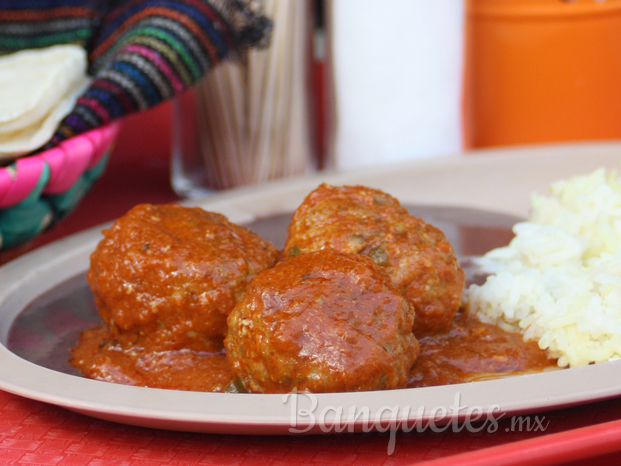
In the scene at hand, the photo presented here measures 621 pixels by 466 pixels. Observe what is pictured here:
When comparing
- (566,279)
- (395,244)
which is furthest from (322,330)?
(566,279)

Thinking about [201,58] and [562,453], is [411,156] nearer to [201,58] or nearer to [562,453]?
[201,58]

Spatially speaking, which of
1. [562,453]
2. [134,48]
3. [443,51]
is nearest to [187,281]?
[562,453]

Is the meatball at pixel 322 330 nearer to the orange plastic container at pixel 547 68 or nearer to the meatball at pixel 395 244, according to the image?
the meatball at pixel 395 244

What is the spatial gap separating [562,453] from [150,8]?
1.56 meters

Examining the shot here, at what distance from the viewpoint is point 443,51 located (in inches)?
85.6

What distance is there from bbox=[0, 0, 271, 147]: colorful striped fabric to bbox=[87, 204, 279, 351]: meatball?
413 mm

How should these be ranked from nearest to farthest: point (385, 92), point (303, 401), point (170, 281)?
point (303, 401), point (170, 281), point (385, 92)

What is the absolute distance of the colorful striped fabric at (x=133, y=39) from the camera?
1.60m

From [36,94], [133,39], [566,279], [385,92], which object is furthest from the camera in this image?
[385,92]

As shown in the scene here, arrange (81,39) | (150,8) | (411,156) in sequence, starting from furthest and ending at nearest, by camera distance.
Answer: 1. (411,156)
2. (81,39)
3. (150,8)

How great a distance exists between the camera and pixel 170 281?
1076 mm

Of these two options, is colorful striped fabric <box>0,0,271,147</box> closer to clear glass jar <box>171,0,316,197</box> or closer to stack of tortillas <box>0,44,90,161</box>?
stack of tortillas <box>0,44,90,161</box>

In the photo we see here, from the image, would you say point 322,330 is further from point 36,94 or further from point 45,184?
point 36,94

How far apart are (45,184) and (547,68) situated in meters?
1.83
